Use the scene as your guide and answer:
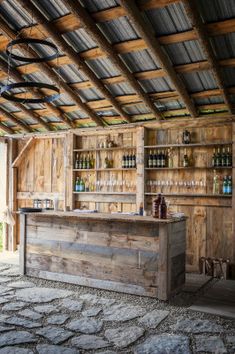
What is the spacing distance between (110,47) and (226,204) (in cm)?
325

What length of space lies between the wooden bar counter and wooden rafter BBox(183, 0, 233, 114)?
7.04 feet

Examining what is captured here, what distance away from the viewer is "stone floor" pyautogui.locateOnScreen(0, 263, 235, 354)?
326 cm

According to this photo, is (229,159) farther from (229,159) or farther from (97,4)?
(97,4)

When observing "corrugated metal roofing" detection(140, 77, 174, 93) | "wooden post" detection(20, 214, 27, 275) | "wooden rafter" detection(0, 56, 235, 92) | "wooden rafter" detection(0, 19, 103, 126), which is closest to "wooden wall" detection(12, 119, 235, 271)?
"wooden rafter" detection(0, 19, 103, 126)

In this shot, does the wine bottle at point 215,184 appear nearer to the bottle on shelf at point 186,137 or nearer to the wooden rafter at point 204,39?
the bottle on shelf at point 186,137

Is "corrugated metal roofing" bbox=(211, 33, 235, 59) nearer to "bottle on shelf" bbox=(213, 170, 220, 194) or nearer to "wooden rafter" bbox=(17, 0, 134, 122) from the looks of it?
"wooden rafter" bbox=(17, 0, 134, 122)

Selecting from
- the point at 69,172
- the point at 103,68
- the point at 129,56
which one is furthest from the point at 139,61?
the point at 69,172

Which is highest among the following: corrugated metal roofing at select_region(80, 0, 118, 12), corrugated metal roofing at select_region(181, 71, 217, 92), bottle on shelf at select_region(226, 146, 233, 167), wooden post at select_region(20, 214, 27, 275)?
corrugated metal roofing at select_region(80, 0, 118, 12)

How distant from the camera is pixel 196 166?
6.44m

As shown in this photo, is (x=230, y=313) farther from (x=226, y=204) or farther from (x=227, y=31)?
(x=227, y=31)

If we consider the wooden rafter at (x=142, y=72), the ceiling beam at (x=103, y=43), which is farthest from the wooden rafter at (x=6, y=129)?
the ceiling beam at (x=103, y=43)

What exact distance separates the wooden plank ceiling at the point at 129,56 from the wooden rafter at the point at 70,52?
1cm

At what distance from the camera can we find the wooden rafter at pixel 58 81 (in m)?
5.23

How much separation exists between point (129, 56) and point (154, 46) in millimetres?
728
